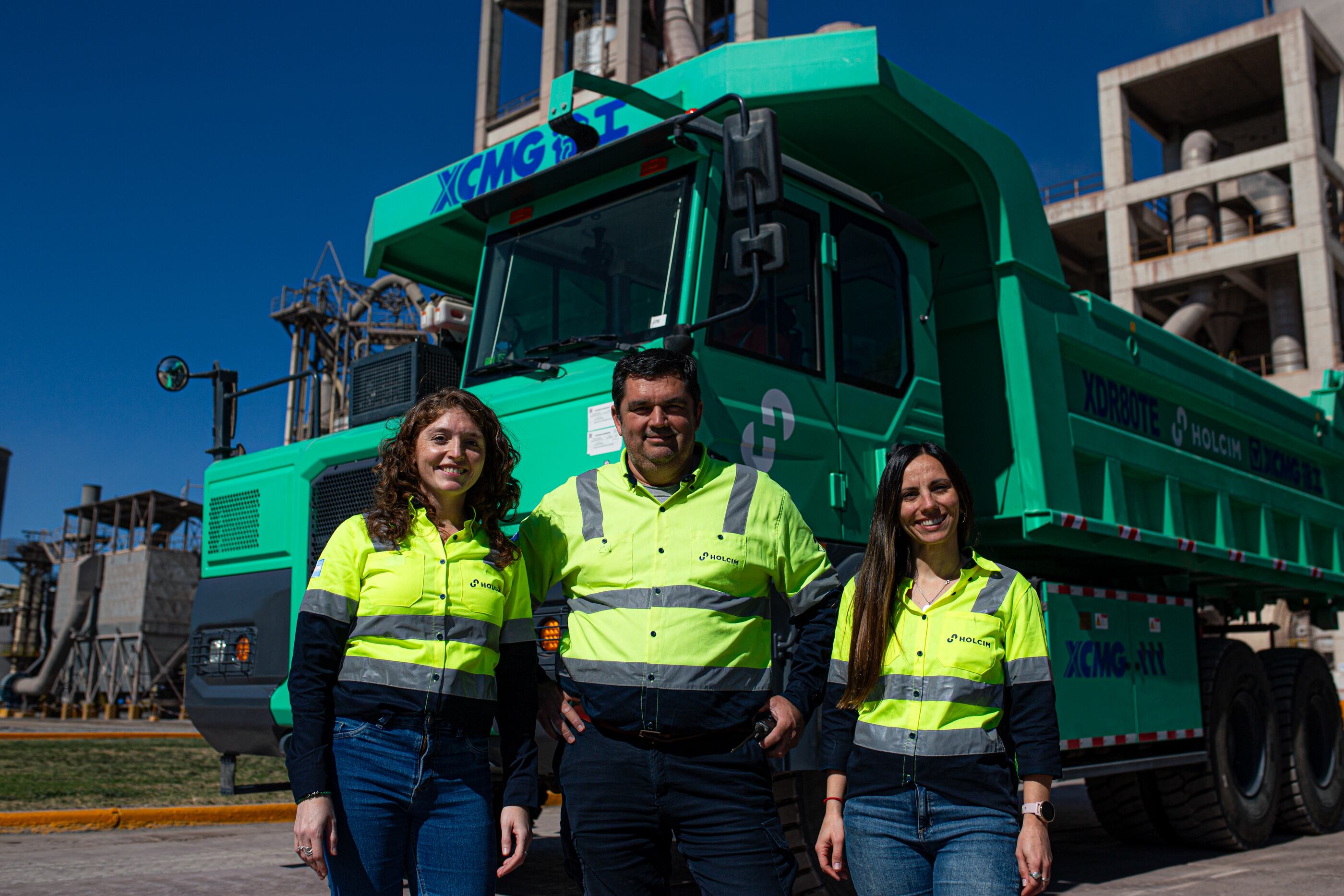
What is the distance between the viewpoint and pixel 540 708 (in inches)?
106

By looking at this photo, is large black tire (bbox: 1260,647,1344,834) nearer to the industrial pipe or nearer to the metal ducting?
the metal ducting

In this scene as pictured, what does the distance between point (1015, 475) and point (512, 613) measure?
3598mm

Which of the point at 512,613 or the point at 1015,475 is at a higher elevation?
the point at 1015,475

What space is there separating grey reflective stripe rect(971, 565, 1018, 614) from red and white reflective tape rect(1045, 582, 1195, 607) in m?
3.23

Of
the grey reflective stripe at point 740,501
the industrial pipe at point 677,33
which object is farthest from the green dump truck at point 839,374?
the industrial pipe at point 677,33

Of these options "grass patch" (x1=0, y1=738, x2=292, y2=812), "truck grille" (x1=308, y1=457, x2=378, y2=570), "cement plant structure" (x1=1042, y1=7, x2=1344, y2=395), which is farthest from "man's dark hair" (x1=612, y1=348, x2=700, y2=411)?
"cement plant structure" (x1=1042, y1=7, x2=1344, y2=395)

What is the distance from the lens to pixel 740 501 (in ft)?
8.51

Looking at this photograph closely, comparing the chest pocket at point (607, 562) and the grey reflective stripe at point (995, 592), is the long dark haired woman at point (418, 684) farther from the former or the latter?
the grey reflective stripe at point (995, 592)

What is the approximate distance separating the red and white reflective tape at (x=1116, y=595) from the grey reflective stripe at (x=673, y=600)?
11.9ft

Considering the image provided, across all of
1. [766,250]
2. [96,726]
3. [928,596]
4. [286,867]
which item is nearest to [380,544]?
[928,596]

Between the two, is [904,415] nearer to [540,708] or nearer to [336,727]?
[540,708]

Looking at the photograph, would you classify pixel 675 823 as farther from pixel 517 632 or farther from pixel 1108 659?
pixel 1108 659

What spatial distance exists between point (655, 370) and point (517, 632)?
0.69 metres

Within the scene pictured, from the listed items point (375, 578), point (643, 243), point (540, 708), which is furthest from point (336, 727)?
point (643, 243)
